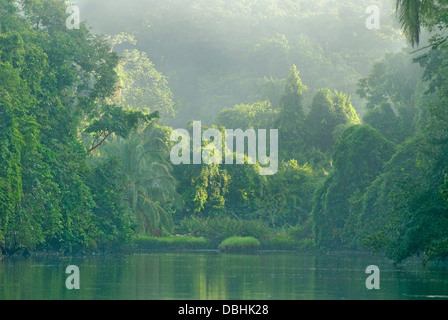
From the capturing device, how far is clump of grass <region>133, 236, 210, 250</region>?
51219mm

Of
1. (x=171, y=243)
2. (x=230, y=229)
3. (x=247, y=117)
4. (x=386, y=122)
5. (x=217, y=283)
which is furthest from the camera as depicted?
(x=247, y=117)

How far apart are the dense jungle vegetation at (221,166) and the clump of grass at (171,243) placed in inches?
18.2

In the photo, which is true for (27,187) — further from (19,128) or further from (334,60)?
(334,60)

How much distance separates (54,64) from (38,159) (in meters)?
5.73

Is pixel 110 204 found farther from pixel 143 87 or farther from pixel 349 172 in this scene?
pixel 143 87

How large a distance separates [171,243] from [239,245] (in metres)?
4.26

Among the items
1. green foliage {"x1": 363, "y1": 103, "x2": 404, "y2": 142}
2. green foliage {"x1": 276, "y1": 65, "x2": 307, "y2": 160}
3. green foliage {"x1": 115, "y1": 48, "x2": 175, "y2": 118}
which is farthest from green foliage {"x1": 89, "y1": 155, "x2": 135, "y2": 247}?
green foliage {"x1": 115, "y1": 48, "x2": 175, "y2": 118}

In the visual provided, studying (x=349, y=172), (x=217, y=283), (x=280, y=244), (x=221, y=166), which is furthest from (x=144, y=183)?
(x=217, y=283)

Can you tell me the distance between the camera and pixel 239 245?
52.5 m

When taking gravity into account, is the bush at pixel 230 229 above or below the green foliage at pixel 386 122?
below

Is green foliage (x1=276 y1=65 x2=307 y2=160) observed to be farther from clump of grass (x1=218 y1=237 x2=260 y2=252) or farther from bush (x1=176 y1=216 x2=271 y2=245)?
clump of grass (x1=218 y1=237 x2=260 y2=252)

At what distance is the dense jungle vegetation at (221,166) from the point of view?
3108 centimetres

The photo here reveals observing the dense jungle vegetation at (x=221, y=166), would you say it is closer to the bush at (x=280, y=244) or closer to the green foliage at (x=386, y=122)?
the green foliage at (x=386, y=122)

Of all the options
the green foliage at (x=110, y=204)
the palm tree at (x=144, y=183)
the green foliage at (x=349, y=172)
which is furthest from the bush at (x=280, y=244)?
the green foliage at (x=110, y=204)
